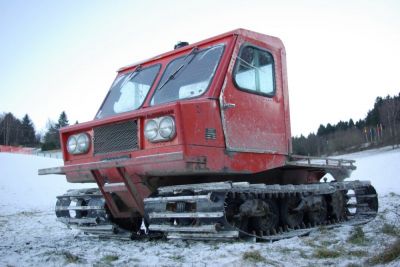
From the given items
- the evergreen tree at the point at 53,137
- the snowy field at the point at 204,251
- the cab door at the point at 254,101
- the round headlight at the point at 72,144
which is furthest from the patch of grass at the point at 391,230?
the evergreen tree at the point at 53,137

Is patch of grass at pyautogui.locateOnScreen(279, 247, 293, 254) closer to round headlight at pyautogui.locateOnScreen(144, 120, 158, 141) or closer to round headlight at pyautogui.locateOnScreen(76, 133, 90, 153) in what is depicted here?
round headlight at pyautogui.locateOnScreen(144, 120, 158, 141)

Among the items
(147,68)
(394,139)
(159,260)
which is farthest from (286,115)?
(394,139)

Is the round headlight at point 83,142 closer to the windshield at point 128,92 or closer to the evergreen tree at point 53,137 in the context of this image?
the windshield at point 128,92

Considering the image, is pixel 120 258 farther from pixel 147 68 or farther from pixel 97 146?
pixel 147 68

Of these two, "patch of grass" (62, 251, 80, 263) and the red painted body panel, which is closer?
"patch of grass" (62, 251, 80, 263)

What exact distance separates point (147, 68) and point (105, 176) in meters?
2.18

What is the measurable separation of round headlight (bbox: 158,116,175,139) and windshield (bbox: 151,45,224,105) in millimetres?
764

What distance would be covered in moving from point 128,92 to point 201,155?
107 inches

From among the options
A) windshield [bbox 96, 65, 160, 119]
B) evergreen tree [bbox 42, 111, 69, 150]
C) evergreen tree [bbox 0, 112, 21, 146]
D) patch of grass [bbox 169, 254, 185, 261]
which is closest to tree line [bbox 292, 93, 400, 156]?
evergreen tree [bbox 42, 111, 69, 150]

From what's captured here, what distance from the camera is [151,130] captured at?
5898 mm

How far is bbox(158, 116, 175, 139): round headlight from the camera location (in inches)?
223

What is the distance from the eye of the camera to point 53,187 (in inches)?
1059

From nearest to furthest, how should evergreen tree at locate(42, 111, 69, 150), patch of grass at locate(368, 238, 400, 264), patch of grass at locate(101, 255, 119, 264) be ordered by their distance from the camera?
patch of grass at locate(368, 238, 400, 264)
patch of grass at locate(101, 255, 119, 264)
evergreen tree at locate(42, 111, 69, 150)

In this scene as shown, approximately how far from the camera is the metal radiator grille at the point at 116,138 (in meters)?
6.19
